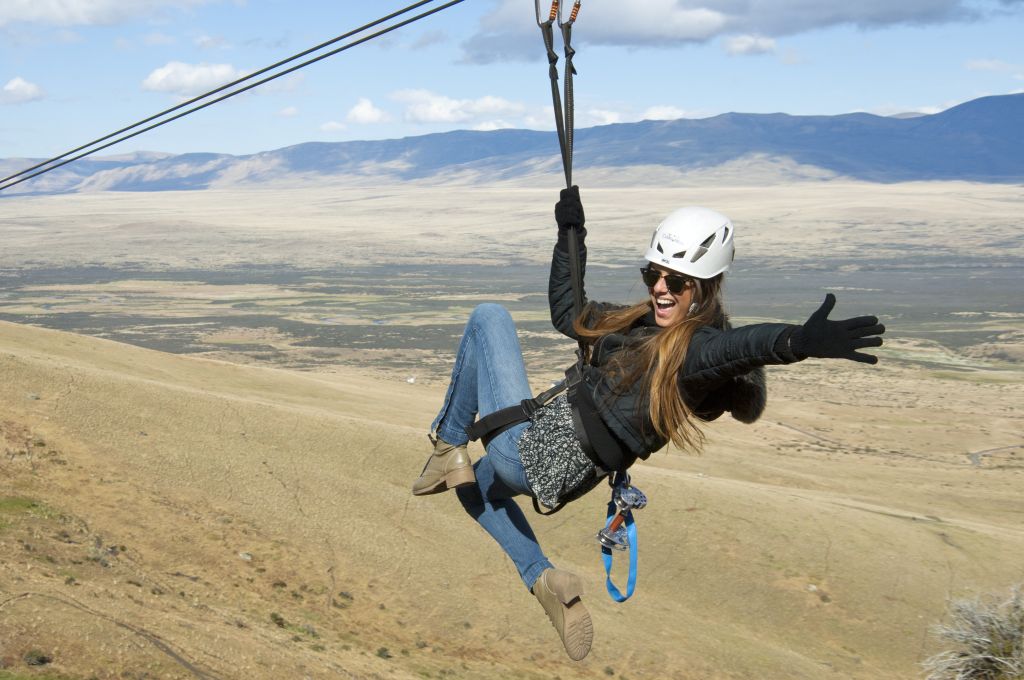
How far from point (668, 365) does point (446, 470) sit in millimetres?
1696

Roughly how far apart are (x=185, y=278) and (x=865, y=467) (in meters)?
80.5

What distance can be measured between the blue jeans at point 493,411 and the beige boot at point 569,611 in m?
0.17

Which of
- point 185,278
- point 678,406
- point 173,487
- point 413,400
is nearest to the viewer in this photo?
point 678,406

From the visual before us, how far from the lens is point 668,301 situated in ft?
18.7

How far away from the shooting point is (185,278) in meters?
99.7

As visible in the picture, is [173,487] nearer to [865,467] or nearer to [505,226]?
[865,467]

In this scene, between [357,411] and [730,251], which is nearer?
[730,251]

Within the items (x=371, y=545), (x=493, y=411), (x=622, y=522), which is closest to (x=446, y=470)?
(x=493, y=411)

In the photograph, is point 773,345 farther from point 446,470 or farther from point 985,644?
point 985,644

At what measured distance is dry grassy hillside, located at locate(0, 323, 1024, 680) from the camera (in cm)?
958

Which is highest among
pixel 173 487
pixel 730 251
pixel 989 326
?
pixel 730 251

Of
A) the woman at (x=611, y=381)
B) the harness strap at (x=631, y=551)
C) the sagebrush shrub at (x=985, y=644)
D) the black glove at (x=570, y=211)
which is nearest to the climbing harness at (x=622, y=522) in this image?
the harness strap at (x=631, y=551)

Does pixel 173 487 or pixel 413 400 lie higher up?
pixel 173 487

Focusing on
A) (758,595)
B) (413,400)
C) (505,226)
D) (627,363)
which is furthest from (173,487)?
(505,226)
